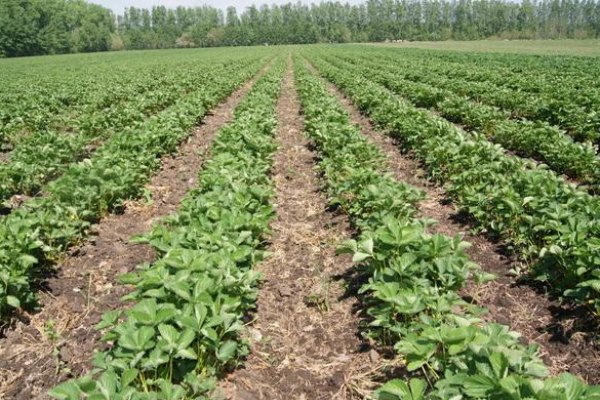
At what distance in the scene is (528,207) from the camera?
17.5 feet

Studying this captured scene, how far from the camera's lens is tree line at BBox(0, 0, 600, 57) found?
97.6m

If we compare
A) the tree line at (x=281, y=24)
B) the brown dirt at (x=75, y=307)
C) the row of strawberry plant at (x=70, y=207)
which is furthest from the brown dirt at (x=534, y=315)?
the tree line at (x=281, y=24)

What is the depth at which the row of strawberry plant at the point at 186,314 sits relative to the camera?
2.69 metres

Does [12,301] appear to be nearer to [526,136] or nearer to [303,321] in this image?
[303,321]

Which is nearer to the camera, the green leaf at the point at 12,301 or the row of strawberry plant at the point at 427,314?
the row of strawberry plant at the point at 427,314

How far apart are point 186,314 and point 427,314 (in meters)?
1.91

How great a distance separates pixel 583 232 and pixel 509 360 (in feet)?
7.42

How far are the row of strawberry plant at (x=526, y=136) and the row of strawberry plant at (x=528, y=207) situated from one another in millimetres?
1308

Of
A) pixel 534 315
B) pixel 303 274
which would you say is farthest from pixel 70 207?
pixel 534 315

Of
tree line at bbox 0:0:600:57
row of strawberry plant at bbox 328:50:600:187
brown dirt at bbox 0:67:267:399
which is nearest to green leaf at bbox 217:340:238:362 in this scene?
brown dirt at bbox 0:67:267:399

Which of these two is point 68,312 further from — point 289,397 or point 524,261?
point 524,261

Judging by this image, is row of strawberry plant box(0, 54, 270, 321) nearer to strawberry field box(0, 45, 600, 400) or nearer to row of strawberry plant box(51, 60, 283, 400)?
strawberry field box(0, 45, 600, 400)

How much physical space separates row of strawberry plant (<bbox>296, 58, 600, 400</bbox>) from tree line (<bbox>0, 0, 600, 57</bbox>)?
3877 inches

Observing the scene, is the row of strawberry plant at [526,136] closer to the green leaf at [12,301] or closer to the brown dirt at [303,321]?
the brown dirt at [303,321]
